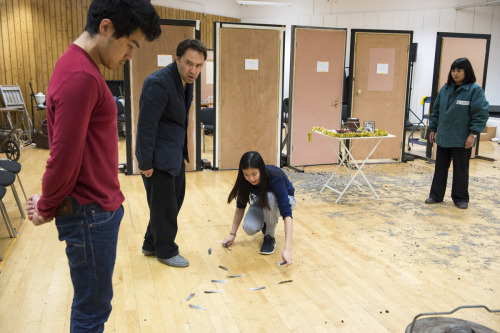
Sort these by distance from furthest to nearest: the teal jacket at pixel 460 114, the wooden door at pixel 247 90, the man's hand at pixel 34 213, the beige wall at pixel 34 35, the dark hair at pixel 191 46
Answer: the beige wall at pixel 34 35
the wooden door at pixel 247 90
the teal jacket at pixel 460 114
the dark hair at pixel 191 46
the man's hand at pixel 34 213

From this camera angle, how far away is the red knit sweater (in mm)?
1207

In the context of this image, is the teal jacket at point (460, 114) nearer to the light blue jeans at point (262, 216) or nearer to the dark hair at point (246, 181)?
the light blue jeans at point (262, 216)

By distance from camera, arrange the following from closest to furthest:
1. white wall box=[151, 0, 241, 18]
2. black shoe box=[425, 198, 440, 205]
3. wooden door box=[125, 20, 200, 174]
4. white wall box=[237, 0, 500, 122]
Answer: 1. black shoe box=[425, 198, 440, 205]
2. wooden door box=[125, 20, 200, 174]
3. white wall box=[237, 0, 500, 122]
4. white wall box=[151, 0, 241, 18]

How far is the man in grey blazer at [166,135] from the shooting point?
8.52 feet

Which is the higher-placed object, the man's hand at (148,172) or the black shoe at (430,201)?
the man's hand at (148,172)

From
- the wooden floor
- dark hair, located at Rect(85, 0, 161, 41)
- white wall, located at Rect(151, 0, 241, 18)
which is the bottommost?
the wooden floor

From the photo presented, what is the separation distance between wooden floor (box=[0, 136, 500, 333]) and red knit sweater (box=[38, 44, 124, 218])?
3.95 ft

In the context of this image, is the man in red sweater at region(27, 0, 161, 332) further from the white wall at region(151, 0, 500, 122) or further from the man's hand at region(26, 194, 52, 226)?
the white wall at region(151, 0, 500, 122)

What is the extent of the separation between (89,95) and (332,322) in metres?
1.80

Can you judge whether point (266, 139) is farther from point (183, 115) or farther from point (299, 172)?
point (183, 115)

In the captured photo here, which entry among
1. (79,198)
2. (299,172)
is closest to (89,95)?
(79,198)

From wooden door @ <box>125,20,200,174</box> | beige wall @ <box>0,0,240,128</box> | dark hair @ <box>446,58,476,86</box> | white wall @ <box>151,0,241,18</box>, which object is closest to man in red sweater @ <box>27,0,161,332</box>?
dark hair @ <box>446,58,476,86</box>

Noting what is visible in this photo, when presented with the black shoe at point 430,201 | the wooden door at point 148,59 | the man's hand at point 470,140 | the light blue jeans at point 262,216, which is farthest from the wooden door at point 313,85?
the light blue jeans at point 262,216

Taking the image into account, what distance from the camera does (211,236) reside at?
12.0 ft
